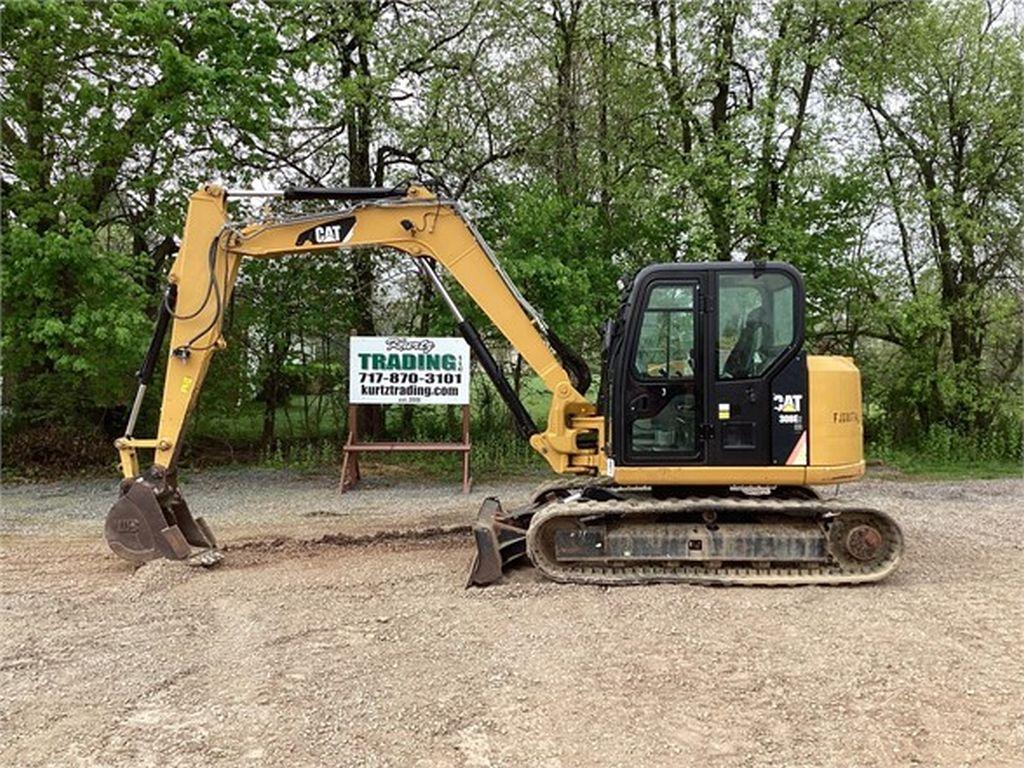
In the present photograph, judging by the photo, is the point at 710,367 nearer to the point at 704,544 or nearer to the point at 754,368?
the point at 754,368

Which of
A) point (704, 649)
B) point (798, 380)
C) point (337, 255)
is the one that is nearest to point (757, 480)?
point (798, 380)

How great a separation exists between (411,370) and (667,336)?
5522 mm

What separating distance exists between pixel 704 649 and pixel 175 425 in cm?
447

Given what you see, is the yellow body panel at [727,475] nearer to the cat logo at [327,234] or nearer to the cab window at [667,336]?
the cab window at [667,336]

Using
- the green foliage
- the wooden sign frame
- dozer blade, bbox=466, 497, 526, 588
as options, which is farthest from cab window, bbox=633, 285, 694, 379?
the green foliage

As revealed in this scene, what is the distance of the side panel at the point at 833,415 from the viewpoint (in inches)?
240

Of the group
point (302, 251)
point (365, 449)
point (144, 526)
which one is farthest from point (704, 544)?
point (365, 449)

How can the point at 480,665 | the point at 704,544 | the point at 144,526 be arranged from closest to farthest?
the point at 480,665 < the point at 704,544 < the point at 144,526

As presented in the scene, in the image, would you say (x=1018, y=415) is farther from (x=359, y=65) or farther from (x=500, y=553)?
(x=359, y=65)

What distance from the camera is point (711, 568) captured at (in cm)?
604

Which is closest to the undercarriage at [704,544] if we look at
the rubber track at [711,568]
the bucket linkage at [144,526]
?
the rubber track at [711,568]

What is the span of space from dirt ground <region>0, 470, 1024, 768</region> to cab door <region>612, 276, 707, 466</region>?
110 centimetres

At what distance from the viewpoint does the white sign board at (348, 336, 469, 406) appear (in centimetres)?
1098

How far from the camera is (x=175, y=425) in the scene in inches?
257
